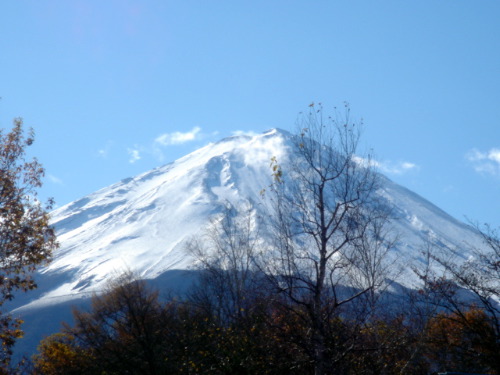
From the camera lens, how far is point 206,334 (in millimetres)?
17094

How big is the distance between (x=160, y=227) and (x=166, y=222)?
2.19 m

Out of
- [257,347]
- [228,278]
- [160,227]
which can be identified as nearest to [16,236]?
[257,347]

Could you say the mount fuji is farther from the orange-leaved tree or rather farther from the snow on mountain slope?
the orange-leaved tree

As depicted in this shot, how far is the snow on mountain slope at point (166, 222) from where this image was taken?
143 metres

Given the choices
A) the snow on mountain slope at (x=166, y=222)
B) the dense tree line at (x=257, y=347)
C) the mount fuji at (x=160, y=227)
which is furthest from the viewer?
the snow on mountain slope at (x=166, y=222)

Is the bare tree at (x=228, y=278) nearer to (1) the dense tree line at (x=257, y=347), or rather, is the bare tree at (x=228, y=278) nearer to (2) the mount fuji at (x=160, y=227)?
(1) the dense tree line at (x=257, y=347)

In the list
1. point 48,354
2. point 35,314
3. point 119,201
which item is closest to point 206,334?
point 48,354

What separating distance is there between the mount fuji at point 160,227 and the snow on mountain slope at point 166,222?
0.24 meters

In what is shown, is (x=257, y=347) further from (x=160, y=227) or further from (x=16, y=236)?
(x=160, y=227)

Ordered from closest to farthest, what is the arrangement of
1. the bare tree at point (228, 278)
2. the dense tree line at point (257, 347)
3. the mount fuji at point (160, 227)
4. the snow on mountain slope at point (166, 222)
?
1. the dense tree line at point (257, 347)
2. the bare tree at point (228, 278)
3. the mount fuji at point (160, 227)
4. the snow on mountain slope at point (166, 222)

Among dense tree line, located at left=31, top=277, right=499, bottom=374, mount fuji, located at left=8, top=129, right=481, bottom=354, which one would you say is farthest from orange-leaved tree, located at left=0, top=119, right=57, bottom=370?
mount fuji, located at left=8, top=129, right=481, bottom=354

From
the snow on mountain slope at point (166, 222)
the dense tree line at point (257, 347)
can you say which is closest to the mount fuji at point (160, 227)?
the snow on mountain slope at point (166, 222)

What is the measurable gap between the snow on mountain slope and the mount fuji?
9.4 inches

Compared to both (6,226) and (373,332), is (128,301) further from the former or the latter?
(373,332)
